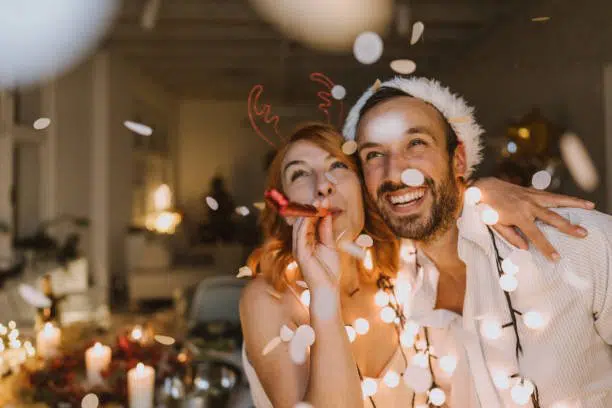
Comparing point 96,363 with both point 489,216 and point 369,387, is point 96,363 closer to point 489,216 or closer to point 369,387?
point 369,387

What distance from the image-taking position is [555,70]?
3.62 m

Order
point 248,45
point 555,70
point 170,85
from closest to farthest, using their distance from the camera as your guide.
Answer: point 555,70
point 248,45
point 170,85

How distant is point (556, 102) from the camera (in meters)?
3.61

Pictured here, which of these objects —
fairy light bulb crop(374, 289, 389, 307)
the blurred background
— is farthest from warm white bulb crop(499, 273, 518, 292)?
the blurred background

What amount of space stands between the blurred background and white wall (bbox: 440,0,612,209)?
12 millimetres

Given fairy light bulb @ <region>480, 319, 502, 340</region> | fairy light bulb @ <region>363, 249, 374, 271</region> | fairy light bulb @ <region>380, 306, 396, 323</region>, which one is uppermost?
fairy light bulb @ <region>363, 249, 374, 271</region>

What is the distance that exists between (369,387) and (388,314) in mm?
198

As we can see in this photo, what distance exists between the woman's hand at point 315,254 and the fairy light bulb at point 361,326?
321mm

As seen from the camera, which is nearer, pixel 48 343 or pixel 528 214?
pixel 528 214

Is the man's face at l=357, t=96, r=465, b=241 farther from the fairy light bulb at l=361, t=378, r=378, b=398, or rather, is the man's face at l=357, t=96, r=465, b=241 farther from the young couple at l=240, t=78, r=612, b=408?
the fairy light bulb at l=361, t=378, r=378, b=398

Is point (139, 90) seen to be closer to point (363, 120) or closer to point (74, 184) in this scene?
point (74, 184)

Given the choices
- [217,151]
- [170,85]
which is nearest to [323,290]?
[170,85]

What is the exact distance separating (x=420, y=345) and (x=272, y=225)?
1.78ft

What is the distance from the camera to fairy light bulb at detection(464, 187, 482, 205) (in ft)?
4.53
